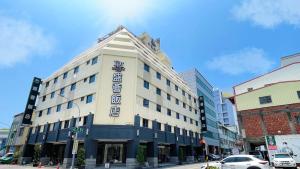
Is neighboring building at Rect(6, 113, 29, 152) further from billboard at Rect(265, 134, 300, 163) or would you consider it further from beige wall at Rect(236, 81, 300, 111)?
billboard at Rect(265, 134, 300, 163)

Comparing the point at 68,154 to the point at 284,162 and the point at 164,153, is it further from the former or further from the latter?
the point at 284,162

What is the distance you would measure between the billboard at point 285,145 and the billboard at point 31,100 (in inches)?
1638

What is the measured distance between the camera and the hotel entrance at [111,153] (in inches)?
1071

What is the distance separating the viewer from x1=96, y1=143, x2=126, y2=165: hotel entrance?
27.2 meters

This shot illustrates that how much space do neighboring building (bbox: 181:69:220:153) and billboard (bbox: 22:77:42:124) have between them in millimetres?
38686

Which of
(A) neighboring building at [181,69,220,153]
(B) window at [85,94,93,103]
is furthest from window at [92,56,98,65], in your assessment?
(A) neighboring building at [181,69,220,153]

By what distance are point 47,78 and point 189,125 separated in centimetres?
3321

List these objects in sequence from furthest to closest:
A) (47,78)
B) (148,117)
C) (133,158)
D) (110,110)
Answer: (47,78) → (148,117) → (110,110) → (133,158)

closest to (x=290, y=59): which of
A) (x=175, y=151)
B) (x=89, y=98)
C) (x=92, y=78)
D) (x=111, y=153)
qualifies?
(x=175, y=151)

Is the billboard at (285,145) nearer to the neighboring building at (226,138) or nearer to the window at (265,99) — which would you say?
the window at (265,99)

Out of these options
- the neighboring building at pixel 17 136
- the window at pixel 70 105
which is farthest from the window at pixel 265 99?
the neighboring building at pixel 17 136

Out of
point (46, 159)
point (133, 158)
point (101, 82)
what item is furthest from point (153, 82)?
point (46, 159)

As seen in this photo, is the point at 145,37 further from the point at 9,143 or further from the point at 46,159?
the point at 9,143

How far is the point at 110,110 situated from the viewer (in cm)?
2689
